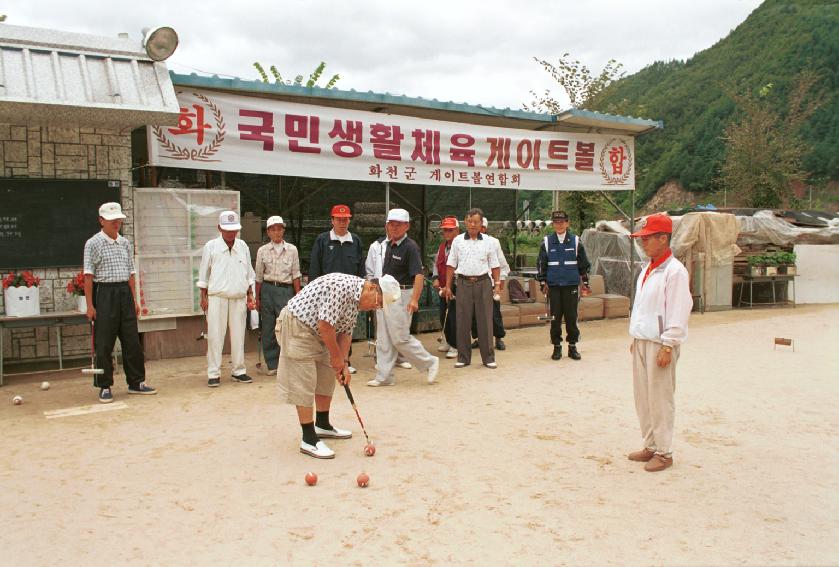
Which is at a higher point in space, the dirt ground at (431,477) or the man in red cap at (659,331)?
the man in red cap at (659,331)

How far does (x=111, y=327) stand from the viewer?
6.25m

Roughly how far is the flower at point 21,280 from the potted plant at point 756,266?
12.9m

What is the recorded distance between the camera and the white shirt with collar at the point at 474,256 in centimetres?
760

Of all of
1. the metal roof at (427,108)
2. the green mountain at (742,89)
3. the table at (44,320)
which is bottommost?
the table at (44,320)

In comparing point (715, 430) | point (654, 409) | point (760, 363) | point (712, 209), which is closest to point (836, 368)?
point (760, 363)

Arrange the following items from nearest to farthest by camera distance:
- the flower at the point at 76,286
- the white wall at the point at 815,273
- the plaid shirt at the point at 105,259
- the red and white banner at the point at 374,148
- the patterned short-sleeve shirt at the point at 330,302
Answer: the patterned short-sleeve shirt at the point at 330,302 < the plaid shirt at the point at 105,259 < the flower at the point at 76,286 < the red and white banner at the point at 374,148 < the white wall at the point at 815,273

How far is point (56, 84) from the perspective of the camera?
608cm

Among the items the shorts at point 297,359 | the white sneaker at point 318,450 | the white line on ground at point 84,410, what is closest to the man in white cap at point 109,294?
the white line on ground at point 84,410

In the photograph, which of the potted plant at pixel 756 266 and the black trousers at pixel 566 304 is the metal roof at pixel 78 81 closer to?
the black trousers at pixel 566 304

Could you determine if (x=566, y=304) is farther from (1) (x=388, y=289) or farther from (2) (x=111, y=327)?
(2) (x=111, y=327)

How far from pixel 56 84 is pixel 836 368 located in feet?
29.2

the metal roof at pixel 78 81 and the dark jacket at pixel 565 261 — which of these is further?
the dark jacket at pixel 565 261

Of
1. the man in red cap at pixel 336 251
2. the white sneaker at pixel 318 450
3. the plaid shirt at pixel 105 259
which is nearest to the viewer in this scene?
the white sneaker at pixel 318 450

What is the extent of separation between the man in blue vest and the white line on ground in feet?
16.2
